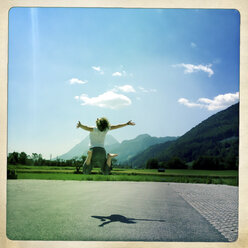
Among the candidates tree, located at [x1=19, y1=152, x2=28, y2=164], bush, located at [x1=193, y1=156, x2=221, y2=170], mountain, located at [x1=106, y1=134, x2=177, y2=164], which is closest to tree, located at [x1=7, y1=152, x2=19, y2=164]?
tree, located at [x1=19, y1=152, x2=28, y2=164]

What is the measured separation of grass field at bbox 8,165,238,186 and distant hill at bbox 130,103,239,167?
141 inches

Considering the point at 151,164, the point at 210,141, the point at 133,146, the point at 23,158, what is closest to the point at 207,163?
the point at 151,164

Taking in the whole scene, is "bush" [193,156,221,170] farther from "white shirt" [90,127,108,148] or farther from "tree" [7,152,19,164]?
"white shirt" [90,127,108,148]

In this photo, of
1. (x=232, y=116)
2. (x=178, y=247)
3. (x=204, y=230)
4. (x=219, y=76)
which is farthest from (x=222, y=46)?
(x=232, y=116)

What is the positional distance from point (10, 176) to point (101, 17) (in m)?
11.3

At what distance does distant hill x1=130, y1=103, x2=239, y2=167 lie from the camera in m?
24.7

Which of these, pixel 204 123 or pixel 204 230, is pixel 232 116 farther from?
pixel 204 230

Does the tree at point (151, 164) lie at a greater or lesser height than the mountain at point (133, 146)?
lesser

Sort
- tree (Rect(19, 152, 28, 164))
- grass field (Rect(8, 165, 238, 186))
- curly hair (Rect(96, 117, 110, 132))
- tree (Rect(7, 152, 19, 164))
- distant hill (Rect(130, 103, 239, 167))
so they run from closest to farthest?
curly hair (Rect(96, 117, 110, 132))
tree (Rect(7, 152, 19, 164))
tree (Rect(19, 152, 28, 164))
grass field (Rect(8, 165, 238, 186))
distant hill (Rect(130, 103, 239, 167))

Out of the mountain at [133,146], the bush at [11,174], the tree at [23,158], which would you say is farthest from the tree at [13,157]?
the mountain at [133,146]

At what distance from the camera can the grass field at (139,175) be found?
17722mm

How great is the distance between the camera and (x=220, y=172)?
19953 millimetres

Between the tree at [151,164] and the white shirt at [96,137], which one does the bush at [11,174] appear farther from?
the white shirt at [96,137]

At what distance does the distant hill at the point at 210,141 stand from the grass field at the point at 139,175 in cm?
359
